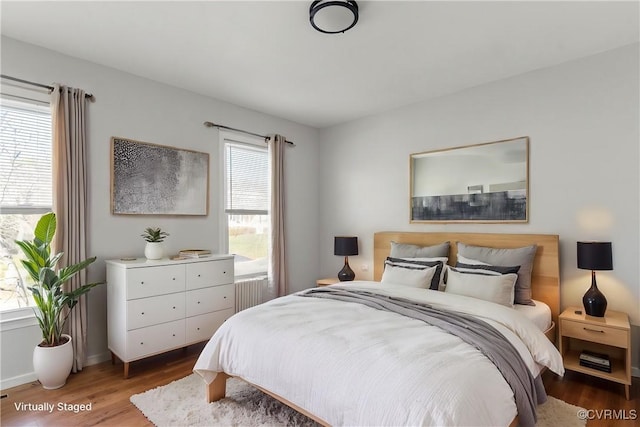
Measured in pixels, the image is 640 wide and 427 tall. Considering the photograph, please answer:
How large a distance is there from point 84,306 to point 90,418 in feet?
3.29

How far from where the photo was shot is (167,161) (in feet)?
11.4

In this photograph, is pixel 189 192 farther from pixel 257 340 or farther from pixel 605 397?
pixel 605 397

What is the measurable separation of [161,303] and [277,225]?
176 centimetres

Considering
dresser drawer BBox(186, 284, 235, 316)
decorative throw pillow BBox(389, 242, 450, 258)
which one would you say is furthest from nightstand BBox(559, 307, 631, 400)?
dresser drawer BBox(186, 284, 235, 316)

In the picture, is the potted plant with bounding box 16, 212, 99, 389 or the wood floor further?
the potted plant with bounding box 16, 212, 99, 389

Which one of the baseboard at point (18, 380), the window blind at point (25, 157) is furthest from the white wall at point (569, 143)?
the baseboard at point (18, 380)

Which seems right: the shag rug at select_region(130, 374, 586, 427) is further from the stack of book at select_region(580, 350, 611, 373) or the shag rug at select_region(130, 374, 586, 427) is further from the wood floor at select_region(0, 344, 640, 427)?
the stack of book at select_region(580, 350, 611, 373)

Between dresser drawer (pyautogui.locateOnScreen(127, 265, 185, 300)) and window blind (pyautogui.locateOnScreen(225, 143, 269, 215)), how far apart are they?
3.74 feet

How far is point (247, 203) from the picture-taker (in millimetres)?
4238

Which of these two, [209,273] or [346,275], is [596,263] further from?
[209,273]

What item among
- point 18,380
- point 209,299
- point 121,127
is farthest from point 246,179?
point 18,380

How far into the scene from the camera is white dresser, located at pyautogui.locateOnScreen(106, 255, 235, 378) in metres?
2.78

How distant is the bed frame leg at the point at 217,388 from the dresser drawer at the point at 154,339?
2.79 feet

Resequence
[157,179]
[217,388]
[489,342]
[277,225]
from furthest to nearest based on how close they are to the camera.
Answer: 1. [277,225]
2. [157,179]
3. [217,388]
4. [489,342]
